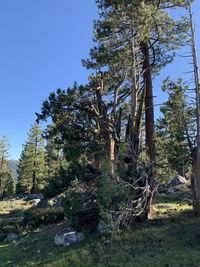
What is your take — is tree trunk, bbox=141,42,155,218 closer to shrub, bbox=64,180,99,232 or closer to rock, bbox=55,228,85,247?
shrub, bbox=64,180,99,232

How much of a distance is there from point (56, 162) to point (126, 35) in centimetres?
4036

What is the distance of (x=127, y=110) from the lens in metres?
21.4

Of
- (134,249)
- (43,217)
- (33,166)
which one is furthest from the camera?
(33,166)

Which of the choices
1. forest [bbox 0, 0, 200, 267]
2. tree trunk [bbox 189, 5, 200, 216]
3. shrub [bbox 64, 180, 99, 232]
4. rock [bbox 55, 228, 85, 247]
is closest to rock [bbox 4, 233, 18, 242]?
forest [bbox 0, 0, 200, 267]

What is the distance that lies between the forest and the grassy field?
0.04 m

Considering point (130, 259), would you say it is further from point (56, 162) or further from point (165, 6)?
point (56, 162)

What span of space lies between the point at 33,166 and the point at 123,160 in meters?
39.6

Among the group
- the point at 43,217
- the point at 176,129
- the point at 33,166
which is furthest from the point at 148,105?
the point at 33,166

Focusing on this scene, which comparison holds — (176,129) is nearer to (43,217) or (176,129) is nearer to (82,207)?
(82,207)

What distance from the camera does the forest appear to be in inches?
461

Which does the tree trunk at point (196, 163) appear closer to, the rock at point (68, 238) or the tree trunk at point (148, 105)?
the tree trunk at point (148, 105)

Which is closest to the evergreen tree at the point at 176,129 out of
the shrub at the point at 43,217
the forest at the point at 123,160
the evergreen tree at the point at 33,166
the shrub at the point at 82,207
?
the forest at the point at 123,160

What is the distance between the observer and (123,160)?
14430 mm

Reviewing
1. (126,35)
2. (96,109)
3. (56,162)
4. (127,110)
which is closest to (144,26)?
(126,35)
